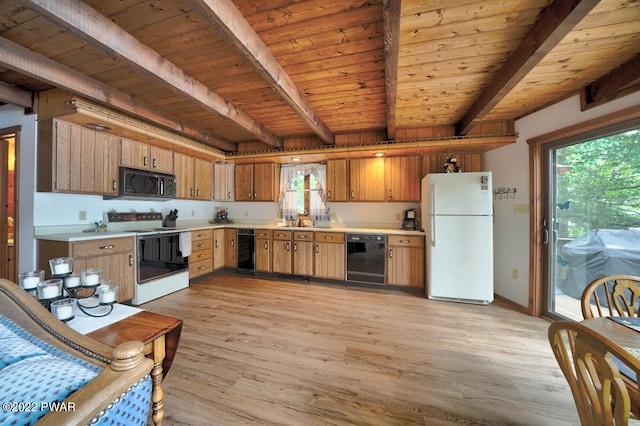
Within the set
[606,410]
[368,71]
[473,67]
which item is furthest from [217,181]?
[606,410]

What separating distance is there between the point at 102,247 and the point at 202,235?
1.37 meters

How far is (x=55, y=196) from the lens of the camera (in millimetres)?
2734

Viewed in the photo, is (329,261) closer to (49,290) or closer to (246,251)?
(246,251)

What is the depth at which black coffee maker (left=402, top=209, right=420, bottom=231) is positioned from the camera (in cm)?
379

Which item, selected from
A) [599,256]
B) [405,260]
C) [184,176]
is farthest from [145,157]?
[599,256]

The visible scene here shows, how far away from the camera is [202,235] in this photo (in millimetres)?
3904

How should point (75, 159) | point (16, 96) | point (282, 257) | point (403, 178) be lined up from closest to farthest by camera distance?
point (16, 96)
point (75, 159)
point (403, 178)
point (282, 257)

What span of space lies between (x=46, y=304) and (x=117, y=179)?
257 cm

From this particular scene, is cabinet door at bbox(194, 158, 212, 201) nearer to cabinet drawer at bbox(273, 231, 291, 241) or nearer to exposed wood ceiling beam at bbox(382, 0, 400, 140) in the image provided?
cabinet drawer at bbox(273, 231, 291, 241)

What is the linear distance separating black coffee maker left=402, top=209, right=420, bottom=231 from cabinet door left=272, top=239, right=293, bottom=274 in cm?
200

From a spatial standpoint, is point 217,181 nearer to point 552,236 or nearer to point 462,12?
point 462,12

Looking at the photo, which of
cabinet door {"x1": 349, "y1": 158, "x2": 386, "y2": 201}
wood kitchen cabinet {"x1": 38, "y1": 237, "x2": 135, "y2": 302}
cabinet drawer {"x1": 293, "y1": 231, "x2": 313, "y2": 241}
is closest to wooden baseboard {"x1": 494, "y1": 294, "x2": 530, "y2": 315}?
cabinet door {"x1": 349, "y1": 158, "x2": 386, "y2": 201}

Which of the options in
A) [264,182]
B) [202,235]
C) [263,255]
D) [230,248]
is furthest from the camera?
[264,182]

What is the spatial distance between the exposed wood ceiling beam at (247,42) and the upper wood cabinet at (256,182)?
2134mm
